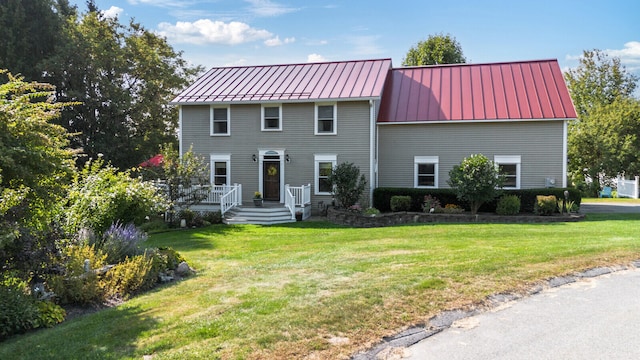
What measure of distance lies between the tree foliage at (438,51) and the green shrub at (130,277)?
113 ft

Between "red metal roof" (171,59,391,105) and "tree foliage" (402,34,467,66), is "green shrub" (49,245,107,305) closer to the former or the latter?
"red metal roof" (171,59,391,105)

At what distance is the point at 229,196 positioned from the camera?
62.2ft

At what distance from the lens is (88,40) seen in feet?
82.2

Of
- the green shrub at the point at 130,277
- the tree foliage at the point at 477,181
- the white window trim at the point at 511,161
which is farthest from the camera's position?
the white window trim at the point at 511,161

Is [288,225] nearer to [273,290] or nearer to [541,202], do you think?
[541,202]

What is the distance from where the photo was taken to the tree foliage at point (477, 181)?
15648 mm

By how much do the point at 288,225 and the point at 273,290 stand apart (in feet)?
35.0

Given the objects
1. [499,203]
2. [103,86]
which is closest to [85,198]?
[499,203]

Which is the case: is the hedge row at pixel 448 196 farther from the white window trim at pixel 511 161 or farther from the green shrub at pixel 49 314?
the green shrub at pixel 49 314

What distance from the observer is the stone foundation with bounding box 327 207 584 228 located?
1532cm

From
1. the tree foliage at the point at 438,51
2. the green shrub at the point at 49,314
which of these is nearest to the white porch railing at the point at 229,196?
the green shrub at the point at 49,314

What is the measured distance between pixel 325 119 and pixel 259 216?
5.25m

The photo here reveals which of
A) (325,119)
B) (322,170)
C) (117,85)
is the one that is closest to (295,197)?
(322,170)

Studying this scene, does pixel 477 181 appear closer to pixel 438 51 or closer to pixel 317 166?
pixel 317 166
